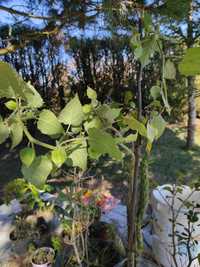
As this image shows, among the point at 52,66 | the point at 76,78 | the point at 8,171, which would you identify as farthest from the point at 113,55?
the point at 8,171

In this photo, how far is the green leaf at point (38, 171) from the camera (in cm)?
25

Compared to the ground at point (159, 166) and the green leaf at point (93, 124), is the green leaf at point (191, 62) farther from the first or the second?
the ground at point (159, 166)

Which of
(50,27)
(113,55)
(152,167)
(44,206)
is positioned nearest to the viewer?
(44,206)

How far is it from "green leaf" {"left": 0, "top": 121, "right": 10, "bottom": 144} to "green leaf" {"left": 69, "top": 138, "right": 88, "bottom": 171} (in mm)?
62

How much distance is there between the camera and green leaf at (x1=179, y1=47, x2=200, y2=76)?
22cm

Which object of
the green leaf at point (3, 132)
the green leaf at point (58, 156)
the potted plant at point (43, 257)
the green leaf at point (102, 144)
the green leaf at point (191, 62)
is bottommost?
the potted plant at point (43, 257)

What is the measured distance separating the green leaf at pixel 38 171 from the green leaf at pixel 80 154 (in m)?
0.02

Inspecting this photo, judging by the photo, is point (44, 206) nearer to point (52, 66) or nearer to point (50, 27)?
point (50, 27)

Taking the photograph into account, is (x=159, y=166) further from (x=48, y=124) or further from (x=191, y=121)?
(x=48, y=124)

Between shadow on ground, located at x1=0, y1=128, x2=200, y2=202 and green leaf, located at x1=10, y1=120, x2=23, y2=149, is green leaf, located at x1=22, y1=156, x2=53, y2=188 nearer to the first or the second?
green leaf, located at x1=10, y1=120, x2=23, y2=149

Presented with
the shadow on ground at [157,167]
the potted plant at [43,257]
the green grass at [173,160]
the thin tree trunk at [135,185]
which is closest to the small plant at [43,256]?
the potted plant at [43,257]

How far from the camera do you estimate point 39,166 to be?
26 cm

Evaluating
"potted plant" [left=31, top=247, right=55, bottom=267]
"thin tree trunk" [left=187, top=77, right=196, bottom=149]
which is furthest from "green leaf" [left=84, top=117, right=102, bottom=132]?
"thin tree trunk" [left=187, top=77, right=196, bottom=149]

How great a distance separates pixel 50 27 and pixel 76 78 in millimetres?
A: 1811
